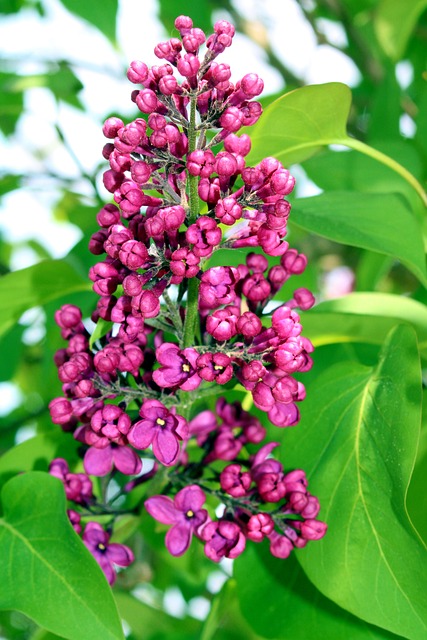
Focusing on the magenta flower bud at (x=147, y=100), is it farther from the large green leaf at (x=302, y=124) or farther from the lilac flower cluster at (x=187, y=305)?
the large green leaf at (x=302, y=124)

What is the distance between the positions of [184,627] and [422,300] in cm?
111

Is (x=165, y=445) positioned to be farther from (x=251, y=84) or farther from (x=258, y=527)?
(x=251, y=84)

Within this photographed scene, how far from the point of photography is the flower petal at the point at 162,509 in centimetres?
115

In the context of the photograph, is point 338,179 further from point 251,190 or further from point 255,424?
point 251,190

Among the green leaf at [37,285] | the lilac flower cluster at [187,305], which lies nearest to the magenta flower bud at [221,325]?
the lilac flower cluster at [187,305]

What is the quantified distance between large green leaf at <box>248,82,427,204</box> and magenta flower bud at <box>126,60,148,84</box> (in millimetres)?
261

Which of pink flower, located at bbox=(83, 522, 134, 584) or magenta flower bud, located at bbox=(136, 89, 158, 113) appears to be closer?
magenta flower bud, located at bbox=(136, 89, 158, 113)

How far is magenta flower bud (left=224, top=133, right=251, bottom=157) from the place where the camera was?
3.24 ft

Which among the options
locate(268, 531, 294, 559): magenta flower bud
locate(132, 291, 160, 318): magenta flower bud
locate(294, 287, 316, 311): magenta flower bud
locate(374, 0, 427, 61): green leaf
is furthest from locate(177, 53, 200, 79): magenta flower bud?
locate(374, 0, 427, 61): green leaf

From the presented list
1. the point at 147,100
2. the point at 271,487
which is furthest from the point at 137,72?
the point at 271,487

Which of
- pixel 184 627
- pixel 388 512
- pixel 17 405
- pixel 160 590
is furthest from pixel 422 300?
pixel 17 405

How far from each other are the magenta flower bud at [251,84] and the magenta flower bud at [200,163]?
98 mm

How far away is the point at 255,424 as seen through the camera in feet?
4.20

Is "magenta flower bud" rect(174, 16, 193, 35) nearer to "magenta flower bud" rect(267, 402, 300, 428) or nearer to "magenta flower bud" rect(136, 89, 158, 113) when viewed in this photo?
"magenta flower bud" rect(136, 89, 158, 113)
